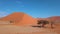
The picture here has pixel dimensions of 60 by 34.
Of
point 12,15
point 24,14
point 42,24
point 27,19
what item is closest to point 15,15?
point 12,15

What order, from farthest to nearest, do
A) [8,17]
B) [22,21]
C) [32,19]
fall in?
[8,17]
[32,19]
[22,21]

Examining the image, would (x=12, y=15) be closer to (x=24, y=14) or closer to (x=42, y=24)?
(x=24, y=14)

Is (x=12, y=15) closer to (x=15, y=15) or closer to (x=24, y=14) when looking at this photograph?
(x=15, y=15)

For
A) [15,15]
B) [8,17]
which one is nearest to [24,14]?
[15,15]

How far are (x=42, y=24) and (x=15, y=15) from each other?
21098 mm

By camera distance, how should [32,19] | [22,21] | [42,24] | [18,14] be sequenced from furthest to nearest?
1. [18,14]
2. [32,19]
3. [22,21]
4. [42,24]

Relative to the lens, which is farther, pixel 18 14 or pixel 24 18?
pixel 18 14

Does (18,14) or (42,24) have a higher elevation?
(18,14)

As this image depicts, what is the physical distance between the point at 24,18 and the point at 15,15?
7.31m

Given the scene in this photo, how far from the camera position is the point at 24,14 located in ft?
153

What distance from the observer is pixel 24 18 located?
43.7 meters

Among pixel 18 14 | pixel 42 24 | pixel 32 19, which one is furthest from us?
pixel 18 14

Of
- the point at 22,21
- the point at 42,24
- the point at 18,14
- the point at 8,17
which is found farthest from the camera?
the point at 8,17

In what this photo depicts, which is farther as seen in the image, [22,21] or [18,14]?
[18,14]
